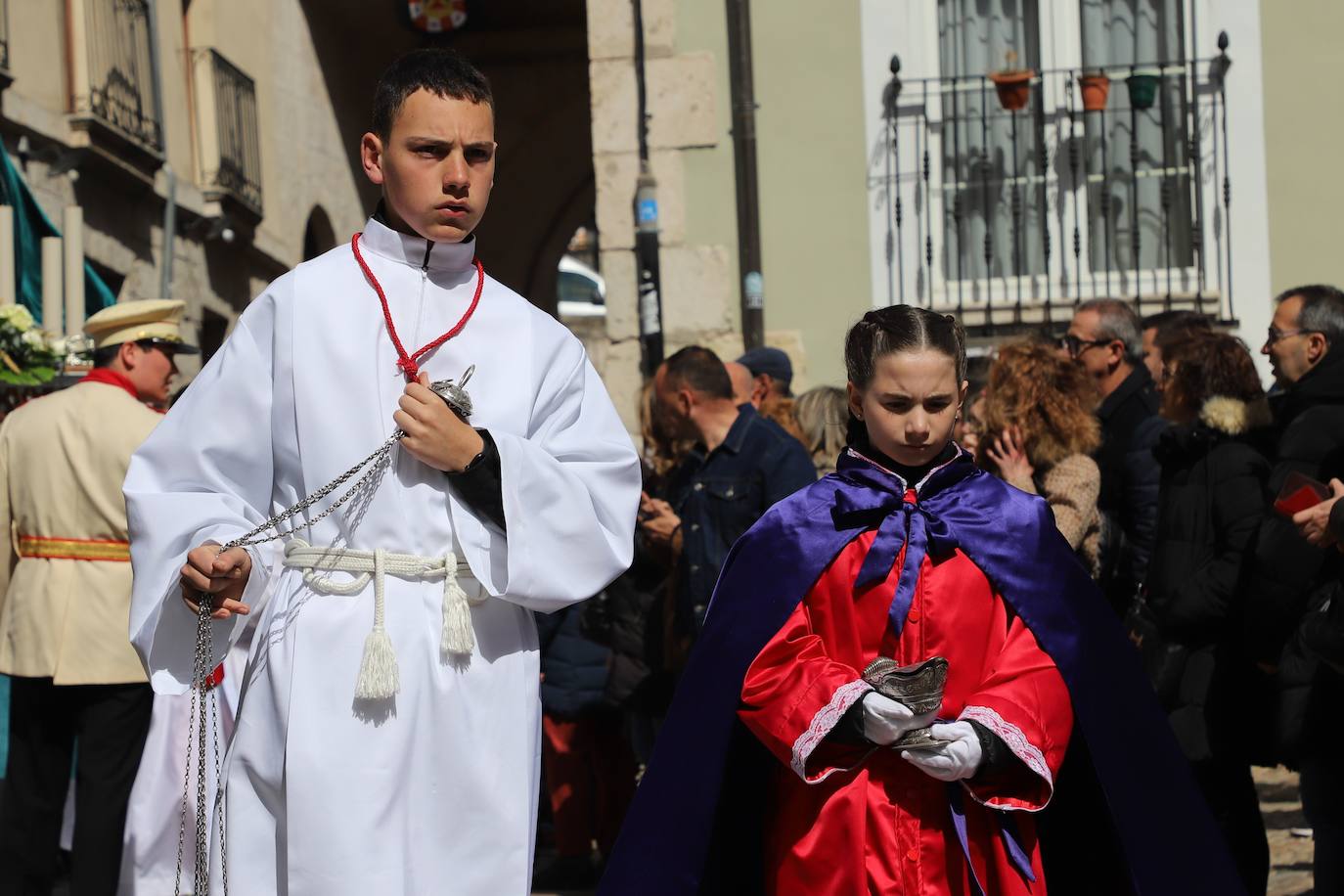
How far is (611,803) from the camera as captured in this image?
659cm

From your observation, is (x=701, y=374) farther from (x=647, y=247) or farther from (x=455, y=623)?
(x=647, y=247)

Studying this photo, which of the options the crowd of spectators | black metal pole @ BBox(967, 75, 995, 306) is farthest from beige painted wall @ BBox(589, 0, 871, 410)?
the crowd of spectators

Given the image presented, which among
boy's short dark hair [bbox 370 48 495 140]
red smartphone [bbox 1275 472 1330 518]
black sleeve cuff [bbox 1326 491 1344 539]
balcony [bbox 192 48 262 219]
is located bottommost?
black sleeve cuff [bbox 1326 491 1344 539]

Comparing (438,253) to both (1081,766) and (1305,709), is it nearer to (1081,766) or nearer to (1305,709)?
(1081,766)

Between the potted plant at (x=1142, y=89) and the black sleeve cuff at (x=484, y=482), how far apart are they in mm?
6507

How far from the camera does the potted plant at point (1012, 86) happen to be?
28.6ft

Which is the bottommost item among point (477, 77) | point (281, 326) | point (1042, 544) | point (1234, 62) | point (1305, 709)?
point (1305, 709)

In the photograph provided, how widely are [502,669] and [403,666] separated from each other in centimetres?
19

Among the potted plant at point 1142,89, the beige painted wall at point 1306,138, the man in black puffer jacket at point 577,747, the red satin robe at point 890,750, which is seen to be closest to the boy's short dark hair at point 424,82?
the red satin robe at point 890,750

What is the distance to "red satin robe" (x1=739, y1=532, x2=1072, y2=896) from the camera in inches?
122

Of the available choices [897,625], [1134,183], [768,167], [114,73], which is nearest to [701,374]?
[897,625]

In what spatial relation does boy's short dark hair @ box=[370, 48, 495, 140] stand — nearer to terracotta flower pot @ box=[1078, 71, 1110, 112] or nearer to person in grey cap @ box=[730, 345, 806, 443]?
person in grey cap @ box=[730, 345, 806, 443]

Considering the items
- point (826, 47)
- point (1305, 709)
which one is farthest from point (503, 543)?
point (826, 47)

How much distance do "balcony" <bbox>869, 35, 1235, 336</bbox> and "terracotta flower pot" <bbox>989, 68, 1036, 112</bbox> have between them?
0.01 meters
